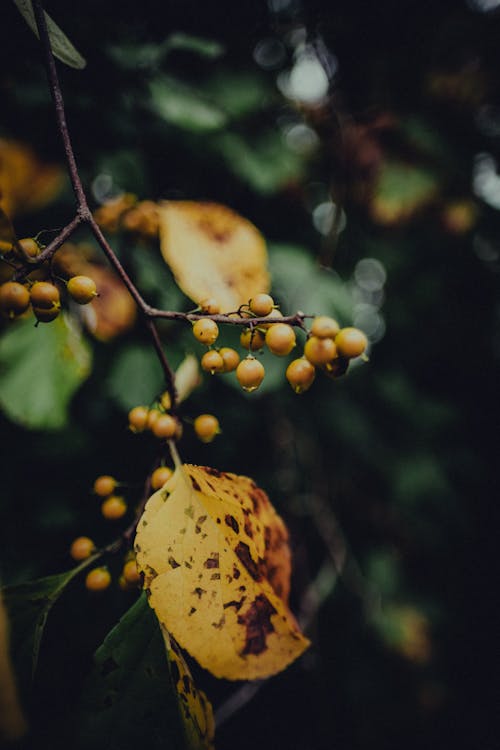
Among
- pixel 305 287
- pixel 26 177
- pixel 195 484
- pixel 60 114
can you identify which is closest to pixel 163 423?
pixel 195 484

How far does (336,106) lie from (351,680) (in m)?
2.73

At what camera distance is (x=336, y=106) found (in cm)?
164

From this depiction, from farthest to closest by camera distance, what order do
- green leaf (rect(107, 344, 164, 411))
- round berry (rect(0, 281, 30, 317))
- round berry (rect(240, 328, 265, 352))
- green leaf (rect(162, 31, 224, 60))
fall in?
green leaf (rect(162, 31, 224, 60)) → green leaf (rect(107, 344, 164, 411)) → round berry (rect(240, 328, 265, 352)) → round berry (rect(0, 281, 30, 317))

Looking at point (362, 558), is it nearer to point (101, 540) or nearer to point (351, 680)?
point (351, 680)

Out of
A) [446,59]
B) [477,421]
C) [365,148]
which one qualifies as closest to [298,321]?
[365,148]

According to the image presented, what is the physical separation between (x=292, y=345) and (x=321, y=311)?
2.14 feet

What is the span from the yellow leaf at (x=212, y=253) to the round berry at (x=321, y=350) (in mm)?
334

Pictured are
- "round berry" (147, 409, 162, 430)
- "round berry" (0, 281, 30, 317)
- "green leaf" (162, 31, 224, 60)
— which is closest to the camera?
"round berry" (0, 281, 30, 317)

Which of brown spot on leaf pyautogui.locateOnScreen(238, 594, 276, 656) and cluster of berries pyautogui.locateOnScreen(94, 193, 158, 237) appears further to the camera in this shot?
cluster of berries pyautogui.locateOnScreen(94, 193, 158, 237)

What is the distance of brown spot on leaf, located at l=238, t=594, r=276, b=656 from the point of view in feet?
1.67

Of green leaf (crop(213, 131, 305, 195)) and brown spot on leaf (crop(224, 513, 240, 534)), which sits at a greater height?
green leaf (crop(213, 131, 305, 195))

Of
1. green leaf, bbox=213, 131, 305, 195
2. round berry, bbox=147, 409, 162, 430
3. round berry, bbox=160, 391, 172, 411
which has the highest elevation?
green leaf, bbox=213, 131, 305, 195

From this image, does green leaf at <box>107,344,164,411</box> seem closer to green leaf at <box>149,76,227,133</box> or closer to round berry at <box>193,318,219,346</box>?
round berry at <box>193,318,219,346</box>

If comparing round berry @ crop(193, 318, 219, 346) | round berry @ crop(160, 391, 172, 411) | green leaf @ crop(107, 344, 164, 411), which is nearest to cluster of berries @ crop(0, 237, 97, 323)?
round berry @ crop(193, 318, 219, 346)
